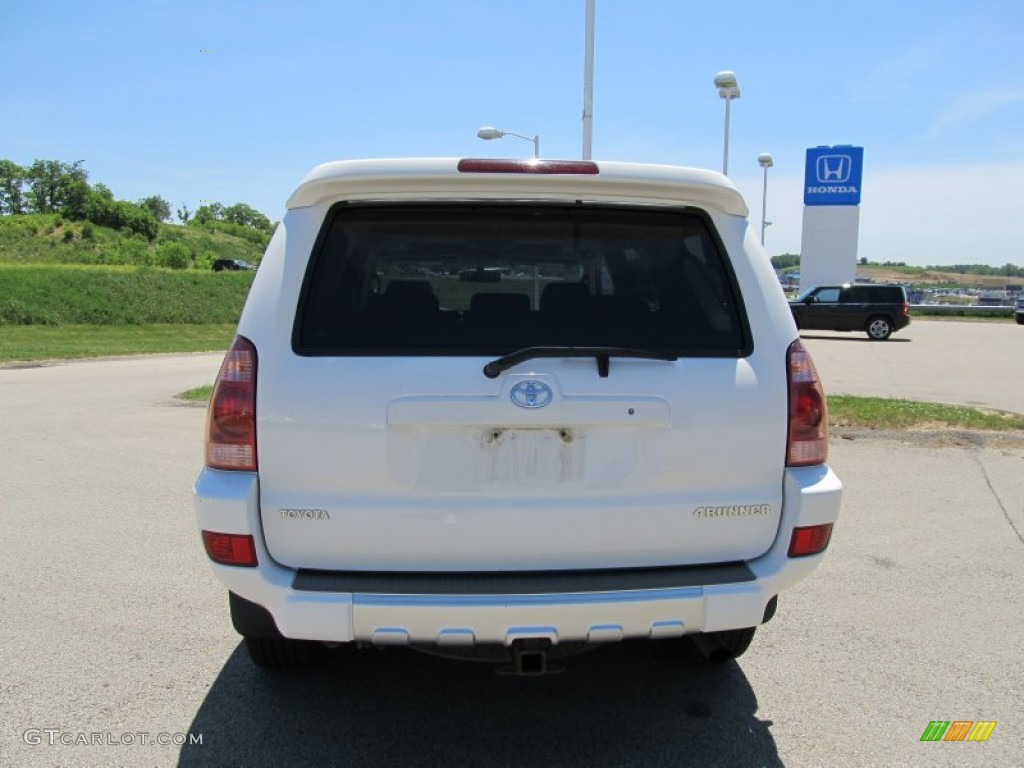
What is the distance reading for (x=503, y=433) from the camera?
2443 millimetres

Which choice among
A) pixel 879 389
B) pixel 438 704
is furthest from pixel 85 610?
pixel 879 389

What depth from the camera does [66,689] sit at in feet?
10.5

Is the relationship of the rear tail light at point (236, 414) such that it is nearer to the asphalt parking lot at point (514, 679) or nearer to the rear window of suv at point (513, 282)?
the rear window of suv at point (513, 282)

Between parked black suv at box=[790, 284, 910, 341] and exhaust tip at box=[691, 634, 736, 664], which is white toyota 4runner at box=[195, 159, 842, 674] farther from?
parked black suv at box=[790, 284, 910, 341]

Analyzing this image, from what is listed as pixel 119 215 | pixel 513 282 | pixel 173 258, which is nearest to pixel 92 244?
pixel 173 258

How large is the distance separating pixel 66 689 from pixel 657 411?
2.60 metres

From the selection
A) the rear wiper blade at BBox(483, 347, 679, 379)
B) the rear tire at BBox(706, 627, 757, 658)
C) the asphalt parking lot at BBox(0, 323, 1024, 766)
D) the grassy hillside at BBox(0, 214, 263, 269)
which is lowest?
the asphalt parking lot at BBox(0, 323, 1024, 766)

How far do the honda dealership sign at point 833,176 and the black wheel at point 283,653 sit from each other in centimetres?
3653

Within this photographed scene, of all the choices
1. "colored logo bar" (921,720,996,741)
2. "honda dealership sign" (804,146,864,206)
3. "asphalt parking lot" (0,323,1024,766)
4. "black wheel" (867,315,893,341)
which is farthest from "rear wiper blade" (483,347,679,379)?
"honda dealership sign" (804,146,864,206)

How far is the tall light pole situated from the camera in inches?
560

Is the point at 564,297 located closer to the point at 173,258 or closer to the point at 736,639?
the point at 736,639

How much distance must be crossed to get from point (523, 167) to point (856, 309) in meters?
26.6

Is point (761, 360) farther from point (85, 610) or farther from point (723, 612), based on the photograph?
point (85, 610)

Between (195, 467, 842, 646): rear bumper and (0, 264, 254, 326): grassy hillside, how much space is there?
27.9 metres
